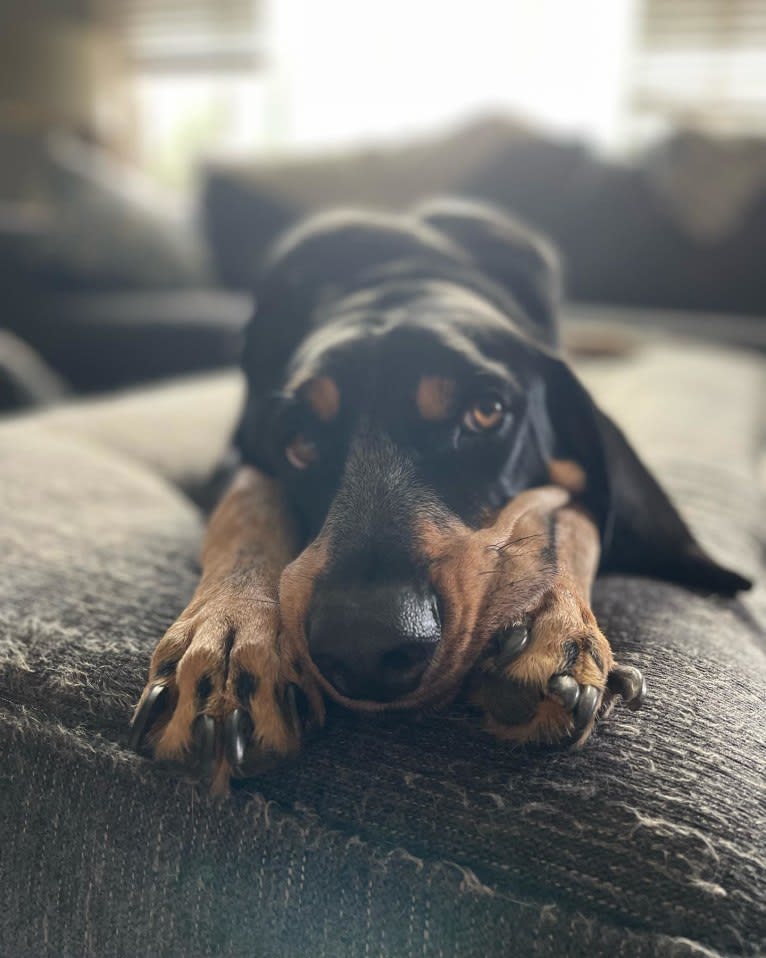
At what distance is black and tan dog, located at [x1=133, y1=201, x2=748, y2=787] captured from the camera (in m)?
0.94

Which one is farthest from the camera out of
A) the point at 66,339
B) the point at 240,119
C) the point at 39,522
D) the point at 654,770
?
the point at 240,119

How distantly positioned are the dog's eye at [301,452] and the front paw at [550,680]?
17.2 inches

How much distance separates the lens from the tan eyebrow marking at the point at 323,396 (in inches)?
49.4

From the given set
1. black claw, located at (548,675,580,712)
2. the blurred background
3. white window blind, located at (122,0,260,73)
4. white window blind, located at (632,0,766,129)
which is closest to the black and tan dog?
black claw, located at (548,675,580,712)

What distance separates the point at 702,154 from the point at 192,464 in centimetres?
355

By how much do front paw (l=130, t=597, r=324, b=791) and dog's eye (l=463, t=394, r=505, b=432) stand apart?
401 millimetres

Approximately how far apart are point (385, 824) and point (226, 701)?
208 millimetres

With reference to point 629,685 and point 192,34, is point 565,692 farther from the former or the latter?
point 192,34

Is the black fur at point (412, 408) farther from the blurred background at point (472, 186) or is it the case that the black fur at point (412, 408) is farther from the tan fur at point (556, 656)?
the blurred background at point (472, 186)

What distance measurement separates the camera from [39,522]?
1.49 meters

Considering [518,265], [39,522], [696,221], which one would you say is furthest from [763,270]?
[39,522]

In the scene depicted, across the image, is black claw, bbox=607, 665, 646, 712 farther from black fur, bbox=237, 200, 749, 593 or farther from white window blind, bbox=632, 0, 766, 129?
white window blind, bbox=632, 0, 766, 129

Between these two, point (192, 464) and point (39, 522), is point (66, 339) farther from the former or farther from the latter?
point (39, 522)

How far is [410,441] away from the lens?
1200mm
